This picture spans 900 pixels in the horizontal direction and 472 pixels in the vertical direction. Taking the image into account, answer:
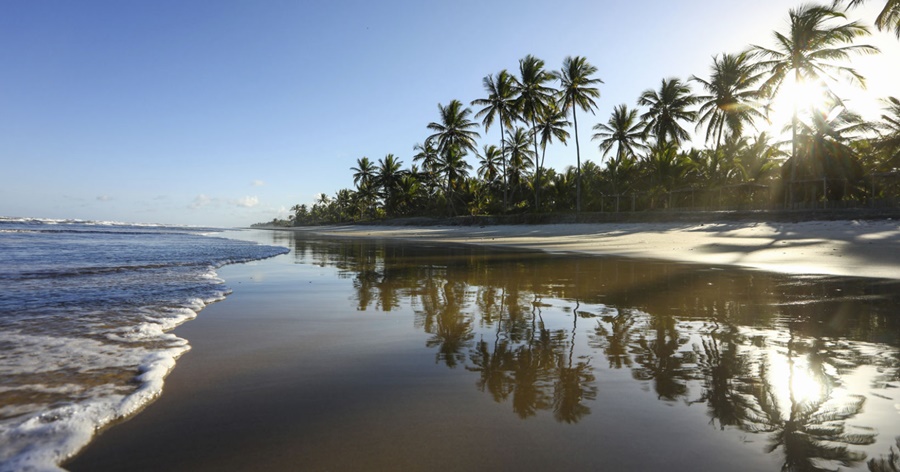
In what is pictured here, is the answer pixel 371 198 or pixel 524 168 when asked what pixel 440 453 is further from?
pixel 371 198

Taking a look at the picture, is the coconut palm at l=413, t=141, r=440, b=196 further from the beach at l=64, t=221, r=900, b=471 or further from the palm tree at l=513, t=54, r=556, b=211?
the beach at l=64, t=221, r=900, b=471

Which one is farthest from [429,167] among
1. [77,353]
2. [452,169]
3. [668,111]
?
[77,353]

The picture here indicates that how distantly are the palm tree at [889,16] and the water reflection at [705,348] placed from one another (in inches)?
621

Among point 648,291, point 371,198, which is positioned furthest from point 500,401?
point 371,198

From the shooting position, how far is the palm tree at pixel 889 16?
50.2 feet

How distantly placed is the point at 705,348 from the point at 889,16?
21.3 meters

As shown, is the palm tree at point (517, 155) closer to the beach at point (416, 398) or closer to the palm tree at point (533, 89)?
the palm tree at point (533, 89)

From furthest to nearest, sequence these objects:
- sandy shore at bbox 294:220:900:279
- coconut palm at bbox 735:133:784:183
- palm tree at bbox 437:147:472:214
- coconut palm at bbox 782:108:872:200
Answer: palm tree at bbox 437:147:472:214 → coconut palm at bbox 735:133:784:183 → coconut palm at bbox 782:108:872:200 → sandy shore at bbox 294:220:900:279

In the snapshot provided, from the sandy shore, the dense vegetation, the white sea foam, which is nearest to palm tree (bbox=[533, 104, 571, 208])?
the dense vegetation

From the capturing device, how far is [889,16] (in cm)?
1570

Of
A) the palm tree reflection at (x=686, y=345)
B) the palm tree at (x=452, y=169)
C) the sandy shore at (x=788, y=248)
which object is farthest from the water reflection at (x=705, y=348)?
the palm tree at (x=452, y=169)

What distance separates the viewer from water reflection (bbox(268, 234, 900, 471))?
221 centimetres

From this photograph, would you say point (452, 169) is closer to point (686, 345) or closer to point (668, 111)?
point (668, 111)

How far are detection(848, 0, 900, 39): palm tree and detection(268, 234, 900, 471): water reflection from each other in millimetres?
15775
